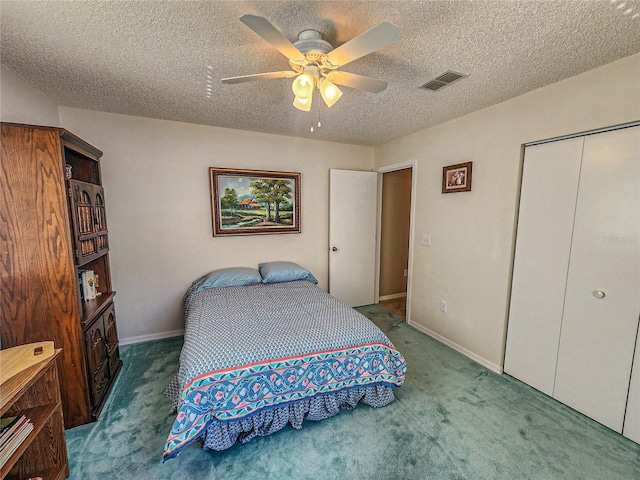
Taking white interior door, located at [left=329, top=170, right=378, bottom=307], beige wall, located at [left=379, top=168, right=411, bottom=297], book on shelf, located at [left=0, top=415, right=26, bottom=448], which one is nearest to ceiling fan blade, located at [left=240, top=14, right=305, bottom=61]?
book on shelf, located at [left=0, top=415, right=26, bottom=448]

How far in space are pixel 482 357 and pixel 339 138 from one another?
2.93m

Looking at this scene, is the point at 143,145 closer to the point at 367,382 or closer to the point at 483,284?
the point at 367,382

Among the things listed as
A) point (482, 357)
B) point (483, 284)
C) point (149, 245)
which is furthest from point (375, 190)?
point (149, 245)

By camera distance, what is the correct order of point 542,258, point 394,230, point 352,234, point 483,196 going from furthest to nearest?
point 394,230 < point 352,234 < point 483,196 < point 542,258

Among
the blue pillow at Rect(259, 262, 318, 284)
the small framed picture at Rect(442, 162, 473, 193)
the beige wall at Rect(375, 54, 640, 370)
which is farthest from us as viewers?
the blue pillow at Rect(259, 262, 318, 284)

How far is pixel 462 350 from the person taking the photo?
2770 mm

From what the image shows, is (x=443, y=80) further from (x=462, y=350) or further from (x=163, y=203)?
(x=163, y=203)

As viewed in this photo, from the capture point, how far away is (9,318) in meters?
1.61

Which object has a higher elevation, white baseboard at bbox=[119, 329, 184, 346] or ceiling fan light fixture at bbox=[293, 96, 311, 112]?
ceiling fan light fixture at bbox=[293, 96, 311, 112]

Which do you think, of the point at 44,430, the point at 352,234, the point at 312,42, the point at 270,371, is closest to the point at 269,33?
the point at 312,42

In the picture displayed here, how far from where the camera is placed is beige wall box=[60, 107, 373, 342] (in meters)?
2.74

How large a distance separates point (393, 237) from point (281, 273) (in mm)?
2052

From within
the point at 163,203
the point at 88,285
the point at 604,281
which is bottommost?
the point at 88,285

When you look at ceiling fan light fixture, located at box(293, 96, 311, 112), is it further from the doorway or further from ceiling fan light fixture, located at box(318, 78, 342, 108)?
the doorway
